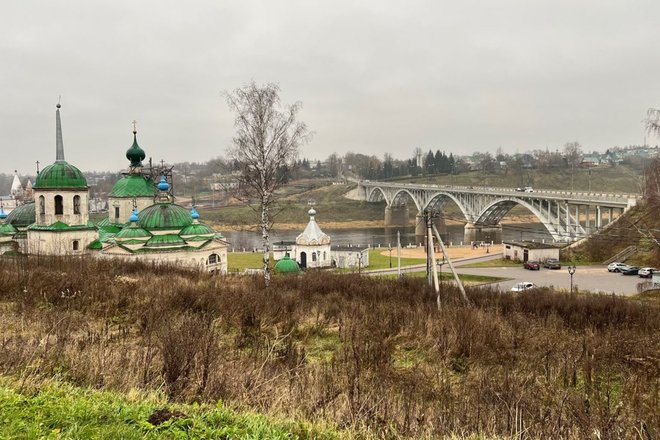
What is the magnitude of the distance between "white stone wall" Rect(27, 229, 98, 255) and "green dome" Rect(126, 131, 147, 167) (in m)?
8.75

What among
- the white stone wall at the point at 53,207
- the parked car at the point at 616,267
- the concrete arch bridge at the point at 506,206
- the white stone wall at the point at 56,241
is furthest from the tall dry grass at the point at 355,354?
the concrete arch bridge at the point at 506,206

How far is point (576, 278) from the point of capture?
32.3 metres

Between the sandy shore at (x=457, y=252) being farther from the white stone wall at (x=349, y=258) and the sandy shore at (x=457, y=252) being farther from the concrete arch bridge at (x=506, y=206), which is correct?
the white stone wall at (x=349, y=258)

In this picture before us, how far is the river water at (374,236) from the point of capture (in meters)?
65.3

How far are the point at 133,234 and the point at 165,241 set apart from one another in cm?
165

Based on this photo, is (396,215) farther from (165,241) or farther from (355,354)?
(355,354)

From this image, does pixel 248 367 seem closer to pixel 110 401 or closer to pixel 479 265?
pixel 110 401

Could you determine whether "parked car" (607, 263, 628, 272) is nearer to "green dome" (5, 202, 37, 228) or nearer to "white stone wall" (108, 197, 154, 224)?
"white stone wall" (108, 197, 154, 224)

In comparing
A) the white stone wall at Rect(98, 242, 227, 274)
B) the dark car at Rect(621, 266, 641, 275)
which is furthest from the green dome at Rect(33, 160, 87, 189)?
the dark car at Rect(621, 266, 641, 275)

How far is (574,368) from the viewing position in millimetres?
7535

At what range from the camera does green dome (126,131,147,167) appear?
1394 inches

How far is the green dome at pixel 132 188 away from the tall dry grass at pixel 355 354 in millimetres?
20884

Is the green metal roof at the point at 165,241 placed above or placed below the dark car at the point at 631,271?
above

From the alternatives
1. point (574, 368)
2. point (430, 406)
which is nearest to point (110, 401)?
point (430, 406)
